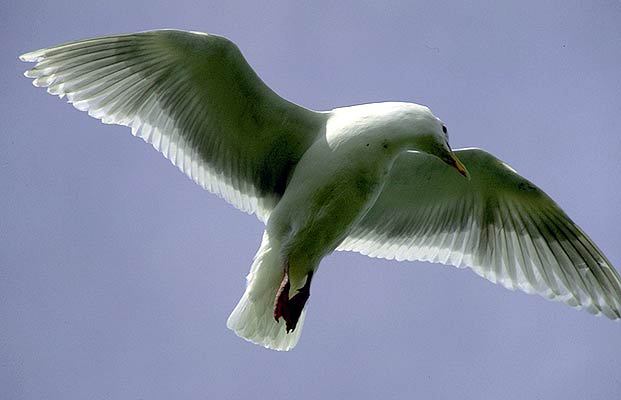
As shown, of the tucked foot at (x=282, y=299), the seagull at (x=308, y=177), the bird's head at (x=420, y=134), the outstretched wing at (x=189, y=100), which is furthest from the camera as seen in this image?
the outstretched wing at (x=189, y=100)

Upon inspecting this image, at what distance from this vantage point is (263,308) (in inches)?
263

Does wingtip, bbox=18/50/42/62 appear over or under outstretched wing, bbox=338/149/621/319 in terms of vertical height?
over

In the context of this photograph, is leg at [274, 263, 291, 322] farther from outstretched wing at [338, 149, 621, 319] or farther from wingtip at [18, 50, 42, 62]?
wingtip at [18, 50, 42, 62]

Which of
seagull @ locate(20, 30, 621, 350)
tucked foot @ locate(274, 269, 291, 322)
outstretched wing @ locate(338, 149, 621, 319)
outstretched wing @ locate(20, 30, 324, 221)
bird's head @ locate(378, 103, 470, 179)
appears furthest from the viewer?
outstretched wing @ locate(338, 149, 621, 319)

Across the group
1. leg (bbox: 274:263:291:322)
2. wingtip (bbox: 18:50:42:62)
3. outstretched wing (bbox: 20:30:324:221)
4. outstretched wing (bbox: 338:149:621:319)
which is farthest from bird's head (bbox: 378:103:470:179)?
wingtip (bbox: 18:50:42:62)

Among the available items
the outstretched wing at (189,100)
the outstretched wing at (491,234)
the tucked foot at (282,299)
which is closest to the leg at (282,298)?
the tucked foot at (282,299)

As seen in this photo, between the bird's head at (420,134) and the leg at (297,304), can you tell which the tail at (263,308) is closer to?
the leg at (297,304)

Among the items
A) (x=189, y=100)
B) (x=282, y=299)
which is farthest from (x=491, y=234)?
(x=189, y=100)

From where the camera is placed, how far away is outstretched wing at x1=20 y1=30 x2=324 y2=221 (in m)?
6.57

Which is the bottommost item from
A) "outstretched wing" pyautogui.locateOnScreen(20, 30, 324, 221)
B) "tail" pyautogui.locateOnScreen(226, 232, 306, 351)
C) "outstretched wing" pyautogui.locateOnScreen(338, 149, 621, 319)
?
"tail" pyautogui.locateOnScreen(226, 232, 306, 351)

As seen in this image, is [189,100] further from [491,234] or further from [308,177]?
[491,234]

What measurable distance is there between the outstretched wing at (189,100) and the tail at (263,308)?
2.33 feet

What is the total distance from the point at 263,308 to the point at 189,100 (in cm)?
149

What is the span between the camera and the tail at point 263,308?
21.3 feet
